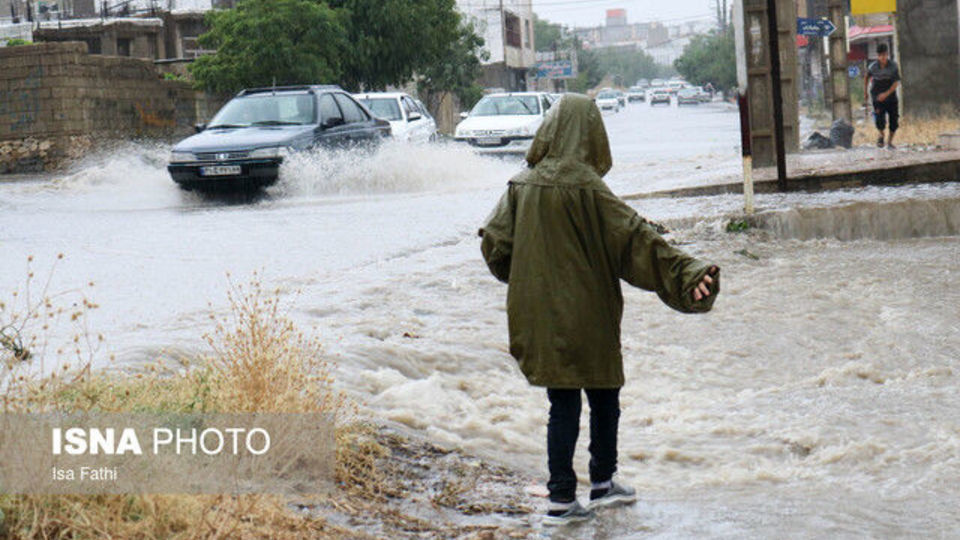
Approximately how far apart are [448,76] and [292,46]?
2264cm

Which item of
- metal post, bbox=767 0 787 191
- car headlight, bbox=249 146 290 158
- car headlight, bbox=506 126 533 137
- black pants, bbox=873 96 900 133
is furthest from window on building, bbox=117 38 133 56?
metal post, bbox=767 0 787 191

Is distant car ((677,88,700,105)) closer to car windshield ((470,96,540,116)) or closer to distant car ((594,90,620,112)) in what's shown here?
distant car ((594,90,620,112))

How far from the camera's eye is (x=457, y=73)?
54.8m

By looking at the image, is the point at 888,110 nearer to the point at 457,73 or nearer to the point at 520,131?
the point at 520,131

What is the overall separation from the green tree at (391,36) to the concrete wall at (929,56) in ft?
45.3

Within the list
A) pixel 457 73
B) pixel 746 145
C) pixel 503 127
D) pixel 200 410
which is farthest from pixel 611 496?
pixel 457 73

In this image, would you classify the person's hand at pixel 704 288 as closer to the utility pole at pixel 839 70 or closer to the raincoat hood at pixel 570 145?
the raincoat hood at pixel 570 145

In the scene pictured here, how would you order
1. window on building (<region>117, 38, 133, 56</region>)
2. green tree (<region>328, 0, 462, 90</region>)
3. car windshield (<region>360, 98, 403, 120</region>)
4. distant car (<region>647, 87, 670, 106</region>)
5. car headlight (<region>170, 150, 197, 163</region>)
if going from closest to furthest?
car headlight (<region>170, 150, 197, 163</region>), car windshield (<region>360, 98, 403, 120</region>), green tree (<region>328, 0, 462, 90</region>), window on building (<region>117, 38, 133, 56</region>), distant car (<region>647, 87, 670, 106</region>)

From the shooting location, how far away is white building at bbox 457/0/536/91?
81.4 meters

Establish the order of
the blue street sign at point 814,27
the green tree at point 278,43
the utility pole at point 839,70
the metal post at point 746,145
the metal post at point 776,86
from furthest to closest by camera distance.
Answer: the green tree at point 278,43
the utility pole at point 839,70
the blue street sign at point 814,27
the metal post at point 776,86
the metal post at point 746,145

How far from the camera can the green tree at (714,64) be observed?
99.1 metres

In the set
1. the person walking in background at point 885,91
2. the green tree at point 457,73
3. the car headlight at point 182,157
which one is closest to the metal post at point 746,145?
the car headlight at point 182,157

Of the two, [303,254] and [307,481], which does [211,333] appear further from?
[303,254]

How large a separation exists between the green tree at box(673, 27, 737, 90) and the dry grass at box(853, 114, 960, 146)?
54.3 meters
